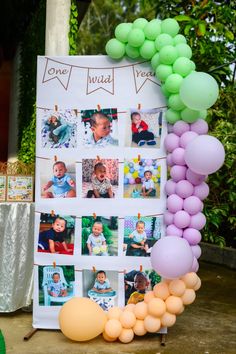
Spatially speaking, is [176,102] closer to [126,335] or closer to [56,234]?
[56,234]

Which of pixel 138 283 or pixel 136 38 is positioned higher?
pixel 136 38

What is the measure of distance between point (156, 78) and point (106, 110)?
15.2 inches

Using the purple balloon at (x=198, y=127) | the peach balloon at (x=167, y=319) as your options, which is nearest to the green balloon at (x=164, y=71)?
the purple balloon at (x=198, y=127)

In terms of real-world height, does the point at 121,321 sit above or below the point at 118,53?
below

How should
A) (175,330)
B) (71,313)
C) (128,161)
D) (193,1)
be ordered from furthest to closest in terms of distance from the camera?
(193,1), (175,330), (128,161), (71,313)

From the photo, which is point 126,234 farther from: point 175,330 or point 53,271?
point 175,330

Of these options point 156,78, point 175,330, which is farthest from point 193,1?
point 175,330

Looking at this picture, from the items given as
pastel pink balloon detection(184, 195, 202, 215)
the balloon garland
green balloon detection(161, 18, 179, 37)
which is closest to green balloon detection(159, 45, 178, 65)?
the balloon garland

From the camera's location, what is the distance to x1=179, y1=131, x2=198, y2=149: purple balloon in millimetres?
2977

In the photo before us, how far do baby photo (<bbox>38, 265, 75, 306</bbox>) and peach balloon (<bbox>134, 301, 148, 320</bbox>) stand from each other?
1.52 ft

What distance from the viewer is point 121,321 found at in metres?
3.07

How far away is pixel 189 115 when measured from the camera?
300cm

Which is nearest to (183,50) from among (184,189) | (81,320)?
(184,189)

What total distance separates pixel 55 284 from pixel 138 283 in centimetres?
56
